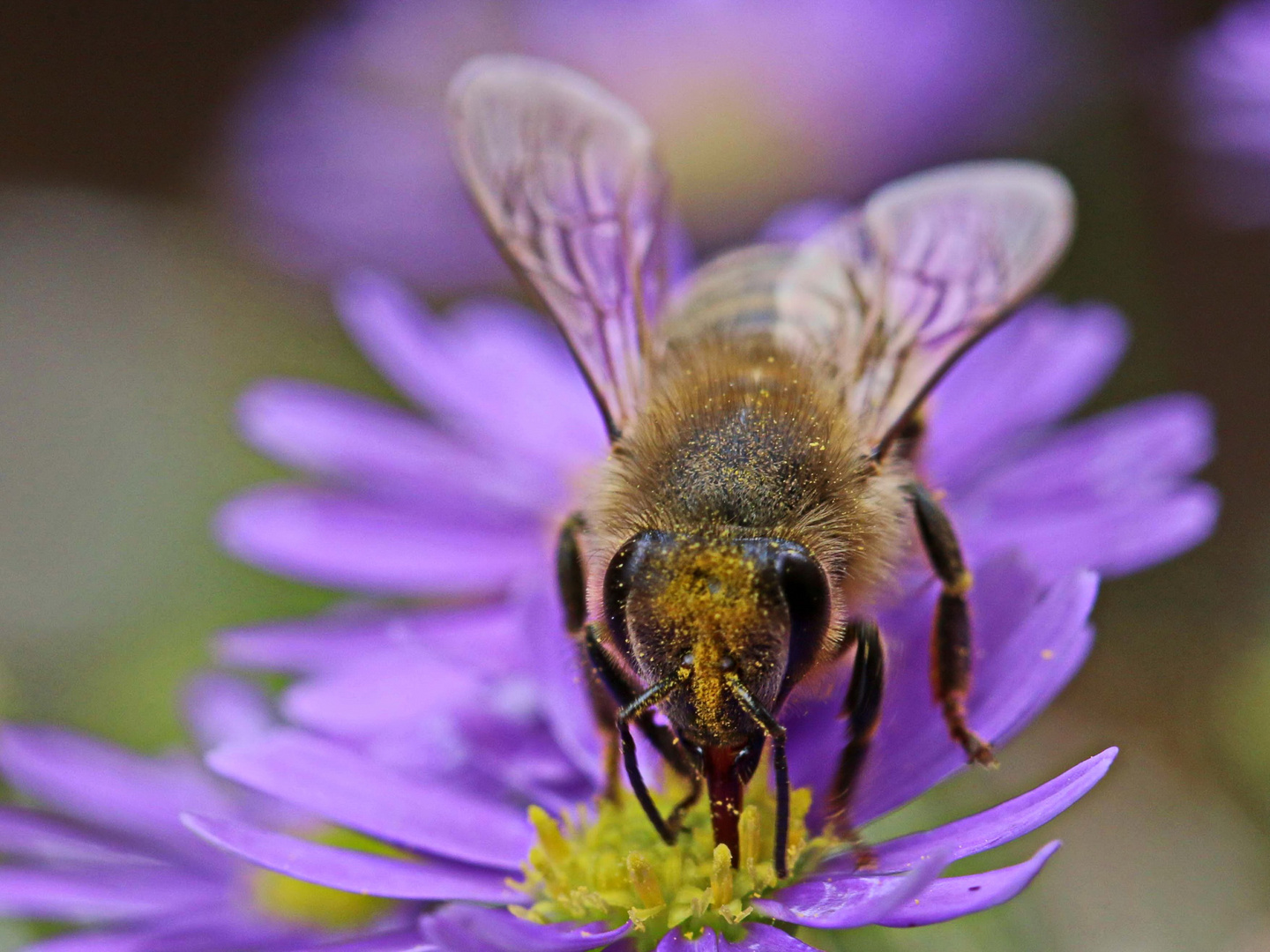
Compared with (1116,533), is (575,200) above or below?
above

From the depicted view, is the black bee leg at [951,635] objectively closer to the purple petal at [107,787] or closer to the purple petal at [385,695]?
the purple petal at [385,695]

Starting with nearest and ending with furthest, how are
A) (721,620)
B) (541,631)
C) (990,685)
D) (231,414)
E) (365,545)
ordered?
(721,620), (990,685), (541,631), (365,545), (231,414)

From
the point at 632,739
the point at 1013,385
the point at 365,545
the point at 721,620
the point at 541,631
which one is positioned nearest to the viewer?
the point at 721,620

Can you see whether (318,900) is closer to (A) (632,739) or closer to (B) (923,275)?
(A) (632,739)

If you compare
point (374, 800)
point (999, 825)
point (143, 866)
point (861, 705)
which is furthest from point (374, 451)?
point (999, 825)

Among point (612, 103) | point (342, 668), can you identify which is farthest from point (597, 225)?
point (342, 668)

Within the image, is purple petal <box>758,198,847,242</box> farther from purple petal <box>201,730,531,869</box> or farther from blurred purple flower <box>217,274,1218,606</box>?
purple petal <box>201,730,531,869</box>

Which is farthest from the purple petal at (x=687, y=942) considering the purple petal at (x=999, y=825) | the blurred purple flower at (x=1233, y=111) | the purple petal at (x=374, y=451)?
the blurred purple flower at (x=1233, y=111)
